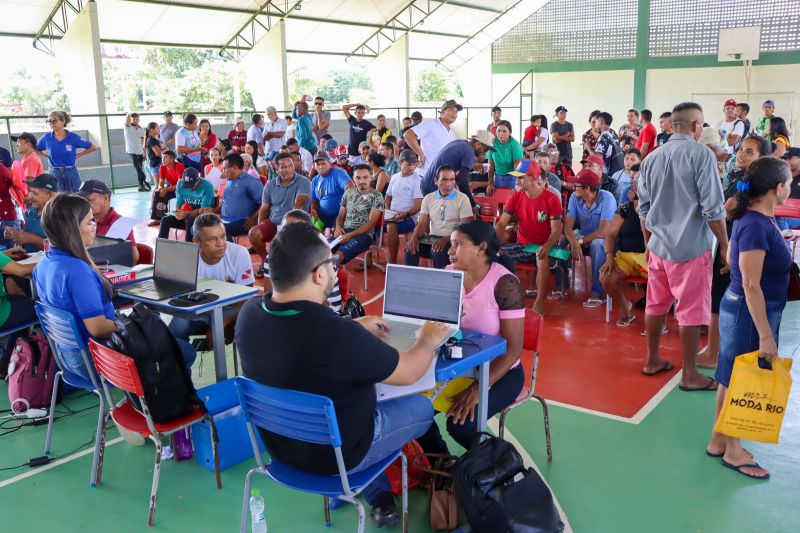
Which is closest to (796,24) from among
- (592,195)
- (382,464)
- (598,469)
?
(592,195)

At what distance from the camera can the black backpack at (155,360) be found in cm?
286

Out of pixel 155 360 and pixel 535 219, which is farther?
pixel 535 219

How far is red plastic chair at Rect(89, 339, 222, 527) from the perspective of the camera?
9.03 feet

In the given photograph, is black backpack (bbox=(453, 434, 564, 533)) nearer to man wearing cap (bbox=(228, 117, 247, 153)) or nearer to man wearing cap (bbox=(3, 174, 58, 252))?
man wearing cap (bbox=(3, 174, 58, 252))

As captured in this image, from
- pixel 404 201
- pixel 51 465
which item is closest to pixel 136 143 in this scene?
pixel 404 201

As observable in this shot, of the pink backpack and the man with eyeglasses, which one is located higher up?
the man with eyeglasses

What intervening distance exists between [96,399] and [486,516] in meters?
2.84

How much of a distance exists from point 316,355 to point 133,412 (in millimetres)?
1438

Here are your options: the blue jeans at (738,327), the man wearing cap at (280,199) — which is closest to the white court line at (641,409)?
the blue jeans at (738,327)

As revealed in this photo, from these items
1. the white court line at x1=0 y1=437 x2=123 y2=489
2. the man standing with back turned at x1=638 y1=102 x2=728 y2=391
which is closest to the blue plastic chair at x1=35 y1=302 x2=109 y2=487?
the white court line at x1=0 y1=437 x2=123 y2=489

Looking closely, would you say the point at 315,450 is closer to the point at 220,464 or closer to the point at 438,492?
the point at 438,492

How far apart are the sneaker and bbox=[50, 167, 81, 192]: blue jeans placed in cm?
739

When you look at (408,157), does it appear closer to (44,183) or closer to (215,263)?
(215,263)

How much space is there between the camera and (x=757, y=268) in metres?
2.84
